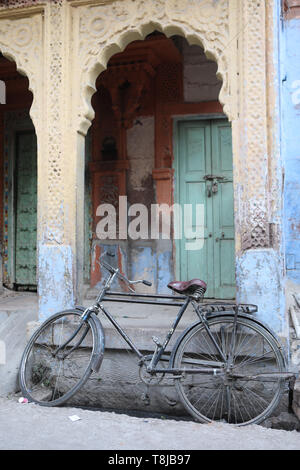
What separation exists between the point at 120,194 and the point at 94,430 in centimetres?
385

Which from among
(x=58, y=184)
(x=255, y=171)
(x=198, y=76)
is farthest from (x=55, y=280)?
(x=198, y=76)

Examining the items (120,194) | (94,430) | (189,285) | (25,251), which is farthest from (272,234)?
(25,251)

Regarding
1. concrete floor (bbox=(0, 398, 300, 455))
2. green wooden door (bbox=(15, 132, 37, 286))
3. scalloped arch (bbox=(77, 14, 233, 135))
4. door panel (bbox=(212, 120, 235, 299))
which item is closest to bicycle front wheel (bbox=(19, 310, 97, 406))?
concrete floor (bbox=(0, 398, 300, 455))

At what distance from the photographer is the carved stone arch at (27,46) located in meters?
4.60

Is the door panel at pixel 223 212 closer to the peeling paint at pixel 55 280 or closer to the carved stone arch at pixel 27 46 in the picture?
the peeling paint at pixel 55 280

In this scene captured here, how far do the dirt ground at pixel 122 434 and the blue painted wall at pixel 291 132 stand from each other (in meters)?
3.33

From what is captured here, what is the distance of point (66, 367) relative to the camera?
443 centimetres

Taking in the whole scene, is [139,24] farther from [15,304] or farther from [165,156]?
[15,304]

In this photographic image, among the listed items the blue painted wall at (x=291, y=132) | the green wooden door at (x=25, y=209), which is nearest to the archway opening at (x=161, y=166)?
the blue painted wall at (x=291, y=132)

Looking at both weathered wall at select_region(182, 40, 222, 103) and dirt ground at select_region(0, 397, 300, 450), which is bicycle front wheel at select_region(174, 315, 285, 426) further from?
weathered wall at select_region(182, 40, 222, 103)

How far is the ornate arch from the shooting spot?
4.13 metres

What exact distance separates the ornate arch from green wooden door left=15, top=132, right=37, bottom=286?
→ 9.53ft

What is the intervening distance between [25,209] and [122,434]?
187 inches

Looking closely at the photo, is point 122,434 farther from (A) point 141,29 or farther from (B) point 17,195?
(B) point 17,195
